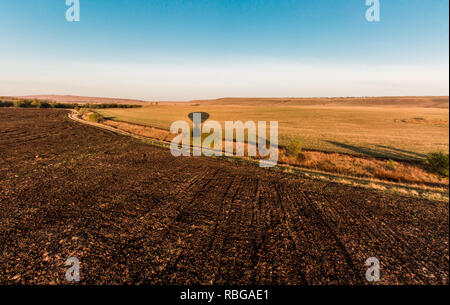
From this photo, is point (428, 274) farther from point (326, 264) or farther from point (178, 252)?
point (178, 252)

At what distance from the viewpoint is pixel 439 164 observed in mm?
12688

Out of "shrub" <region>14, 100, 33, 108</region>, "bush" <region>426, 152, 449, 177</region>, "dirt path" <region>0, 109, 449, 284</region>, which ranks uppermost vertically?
"shrub" <region>14, 100, 33, 108</region>

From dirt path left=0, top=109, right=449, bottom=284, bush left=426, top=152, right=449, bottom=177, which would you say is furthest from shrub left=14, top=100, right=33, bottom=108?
bush left=426, top=152, right=449, bottom=177

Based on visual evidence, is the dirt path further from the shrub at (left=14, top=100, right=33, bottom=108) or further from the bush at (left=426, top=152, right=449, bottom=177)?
the shrub at (left=14, top=100, right=33, bottom=108)

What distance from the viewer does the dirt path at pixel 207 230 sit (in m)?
3.84

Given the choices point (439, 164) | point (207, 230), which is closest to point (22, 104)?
point (207, 230)

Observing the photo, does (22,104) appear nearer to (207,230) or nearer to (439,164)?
(207,230)

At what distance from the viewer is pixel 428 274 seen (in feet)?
13.6

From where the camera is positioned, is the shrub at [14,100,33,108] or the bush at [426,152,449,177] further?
the shrub at [14,100,33,108]

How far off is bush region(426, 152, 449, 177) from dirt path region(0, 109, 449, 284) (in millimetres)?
7248

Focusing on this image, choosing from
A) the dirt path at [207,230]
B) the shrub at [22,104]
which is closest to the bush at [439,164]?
the dirt path at [207,230]

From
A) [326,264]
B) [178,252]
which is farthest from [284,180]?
[178,252]

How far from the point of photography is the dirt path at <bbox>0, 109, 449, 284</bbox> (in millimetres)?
3836

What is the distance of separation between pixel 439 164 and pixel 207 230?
57.5 ft
